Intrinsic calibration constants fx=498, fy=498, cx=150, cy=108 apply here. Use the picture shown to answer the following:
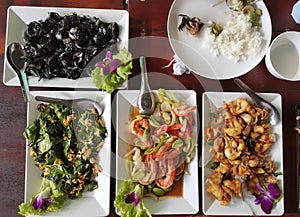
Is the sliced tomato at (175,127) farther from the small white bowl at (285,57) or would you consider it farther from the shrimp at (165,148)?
the small white bowl at (285,57)

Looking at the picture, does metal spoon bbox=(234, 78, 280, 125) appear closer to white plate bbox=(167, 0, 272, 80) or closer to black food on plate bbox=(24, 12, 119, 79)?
white plate bbox=(167, 0, 272, 80)

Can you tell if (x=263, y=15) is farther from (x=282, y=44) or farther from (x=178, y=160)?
(x=178, y=160)

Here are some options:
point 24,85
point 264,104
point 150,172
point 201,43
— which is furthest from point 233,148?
point 24,85

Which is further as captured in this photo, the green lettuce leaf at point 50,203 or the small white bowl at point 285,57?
the small white bowl at point 285,57

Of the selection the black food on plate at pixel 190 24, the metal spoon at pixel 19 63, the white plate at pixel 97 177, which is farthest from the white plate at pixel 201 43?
the metal spoon at pixel 19 63

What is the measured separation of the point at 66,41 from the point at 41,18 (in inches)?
5.3

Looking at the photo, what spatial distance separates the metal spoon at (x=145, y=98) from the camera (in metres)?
1.87

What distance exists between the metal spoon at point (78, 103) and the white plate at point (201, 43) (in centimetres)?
37

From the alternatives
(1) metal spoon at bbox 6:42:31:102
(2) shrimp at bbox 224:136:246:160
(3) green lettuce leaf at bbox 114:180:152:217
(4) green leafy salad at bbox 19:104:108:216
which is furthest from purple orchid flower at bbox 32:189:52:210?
(2) shrimp at bbox 224:136:246:160

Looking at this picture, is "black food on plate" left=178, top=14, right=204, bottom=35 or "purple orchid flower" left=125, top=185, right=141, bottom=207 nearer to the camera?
"purple orchid flower" left=125, top=185, right=141, bottom=207

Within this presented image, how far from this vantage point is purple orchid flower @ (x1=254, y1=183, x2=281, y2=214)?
187 centimetres

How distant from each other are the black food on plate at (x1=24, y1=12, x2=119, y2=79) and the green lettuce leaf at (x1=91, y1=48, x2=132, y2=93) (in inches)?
2.5

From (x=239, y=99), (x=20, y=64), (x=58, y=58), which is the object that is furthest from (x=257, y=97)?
(x=20, y=64)

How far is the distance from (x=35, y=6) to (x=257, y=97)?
926mm
